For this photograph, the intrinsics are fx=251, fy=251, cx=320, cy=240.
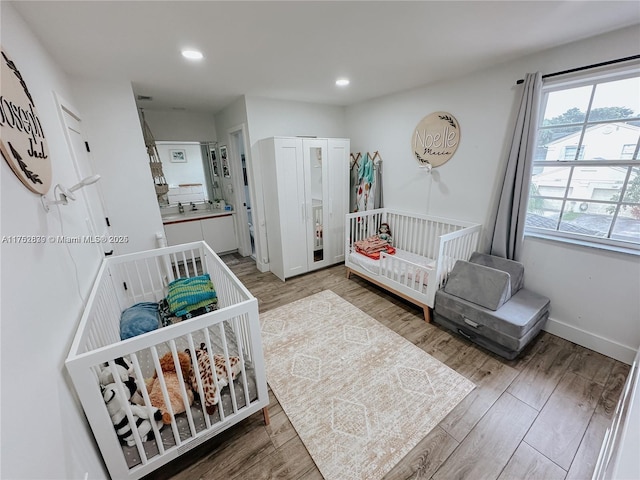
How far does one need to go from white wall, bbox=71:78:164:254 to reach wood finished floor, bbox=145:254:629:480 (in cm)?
225

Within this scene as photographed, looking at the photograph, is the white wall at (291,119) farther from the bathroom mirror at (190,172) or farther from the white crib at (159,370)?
the white crib at (159,370)

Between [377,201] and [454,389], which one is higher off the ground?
[377,201]

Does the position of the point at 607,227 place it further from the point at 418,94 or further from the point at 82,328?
the point at 82,328

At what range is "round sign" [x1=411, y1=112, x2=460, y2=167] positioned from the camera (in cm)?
270

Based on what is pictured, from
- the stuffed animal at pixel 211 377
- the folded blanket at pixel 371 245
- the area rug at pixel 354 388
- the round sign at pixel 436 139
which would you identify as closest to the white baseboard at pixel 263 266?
the area rug at pixel 354 388

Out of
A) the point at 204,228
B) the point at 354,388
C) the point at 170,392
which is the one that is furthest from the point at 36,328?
the point at 204,228

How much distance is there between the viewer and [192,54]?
1.86 meters

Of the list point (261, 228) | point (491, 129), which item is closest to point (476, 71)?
point (491, 129)

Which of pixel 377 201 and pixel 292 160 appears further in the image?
pixel 377 201

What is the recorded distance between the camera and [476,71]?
2.41 metres

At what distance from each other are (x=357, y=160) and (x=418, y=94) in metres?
1.22

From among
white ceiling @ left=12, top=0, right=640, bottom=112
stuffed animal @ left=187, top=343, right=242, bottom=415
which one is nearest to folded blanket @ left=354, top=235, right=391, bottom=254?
white ceiling @ left=12, top=0, right=640, bottom=112

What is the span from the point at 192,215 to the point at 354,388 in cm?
362

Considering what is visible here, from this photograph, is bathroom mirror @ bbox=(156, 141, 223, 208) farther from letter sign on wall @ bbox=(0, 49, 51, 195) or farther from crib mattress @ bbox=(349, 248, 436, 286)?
letter sign on wall @ bbox=(0, 49, 51, 195)
